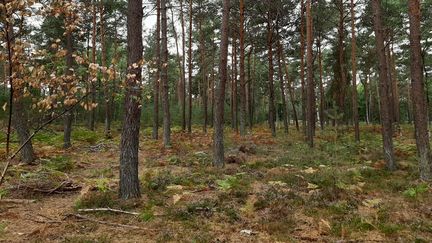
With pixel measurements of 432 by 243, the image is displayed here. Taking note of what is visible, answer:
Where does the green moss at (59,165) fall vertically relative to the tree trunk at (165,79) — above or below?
below

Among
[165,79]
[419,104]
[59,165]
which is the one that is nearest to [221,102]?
[165,79]

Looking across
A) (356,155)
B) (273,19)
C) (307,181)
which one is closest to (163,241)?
(307,181)

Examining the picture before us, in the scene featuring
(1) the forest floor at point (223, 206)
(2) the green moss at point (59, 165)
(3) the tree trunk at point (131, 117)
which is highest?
(3) the tree trunk at point (131, 117)

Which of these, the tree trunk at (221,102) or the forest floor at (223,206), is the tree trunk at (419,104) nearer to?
the forest floor at (223,206)

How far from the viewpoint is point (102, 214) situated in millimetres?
6465

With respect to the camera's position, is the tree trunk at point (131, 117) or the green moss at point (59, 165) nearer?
the tree trunk at point (131, 117)

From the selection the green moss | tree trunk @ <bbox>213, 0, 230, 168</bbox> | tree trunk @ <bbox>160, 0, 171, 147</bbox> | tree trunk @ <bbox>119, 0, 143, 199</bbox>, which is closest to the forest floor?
the green moss

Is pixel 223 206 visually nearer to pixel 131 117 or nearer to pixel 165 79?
pixel 131 117

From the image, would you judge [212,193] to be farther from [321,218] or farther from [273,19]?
[273,19]

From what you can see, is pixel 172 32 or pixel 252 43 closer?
pixel 252 43

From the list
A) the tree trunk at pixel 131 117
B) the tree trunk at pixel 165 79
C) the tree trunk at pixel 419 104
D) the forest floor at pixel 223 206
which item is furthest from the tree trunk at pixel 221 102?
the tree trunk at pixel 419 104

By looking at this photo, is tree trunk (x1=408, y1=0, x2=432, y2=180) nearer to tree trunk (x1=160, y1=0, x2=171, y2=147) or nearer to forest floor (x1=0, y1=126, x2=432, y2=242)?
forest floor (x1=0, y1=126, x2=432, y2=242)

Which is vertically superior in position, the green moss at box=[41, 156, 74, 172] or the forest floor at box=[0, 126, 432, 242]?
the green moss at box=[41, 156, 74, 172]

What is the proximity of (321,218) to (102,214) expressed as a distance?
4111 millimetres
